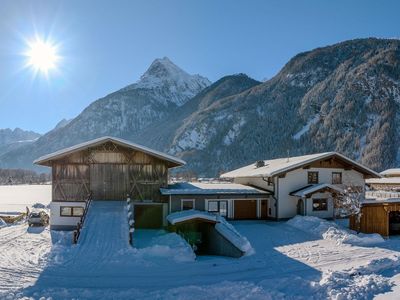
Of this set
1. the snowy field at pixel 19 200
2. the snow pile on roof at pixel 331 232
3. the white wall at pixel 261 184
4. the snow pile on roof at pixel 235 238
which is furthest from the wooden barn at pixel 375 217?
the snowy field at pixel 19 200

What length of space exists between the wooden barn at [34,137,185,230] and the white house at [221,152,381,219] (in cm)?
802

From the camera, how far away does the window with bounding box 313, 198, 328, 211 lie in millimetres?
27750

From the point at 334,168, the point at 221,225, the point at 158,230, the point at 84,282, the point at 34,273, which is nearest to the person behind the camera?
the point at 84,282

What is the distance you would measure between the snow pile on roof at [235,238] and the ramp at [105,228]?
17.8 ft

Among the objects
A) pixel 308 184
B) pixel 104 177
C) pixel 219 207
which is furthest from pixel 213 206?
pixel 104 177

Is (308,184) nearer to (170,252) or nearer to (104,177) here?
(170,252)

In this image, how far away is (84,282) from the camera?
13.4 meters

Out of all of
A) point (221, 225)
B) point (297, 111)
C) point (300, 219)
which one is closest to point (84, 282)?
point (221, 225)

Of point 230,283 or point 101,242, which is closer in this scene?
point 230,283

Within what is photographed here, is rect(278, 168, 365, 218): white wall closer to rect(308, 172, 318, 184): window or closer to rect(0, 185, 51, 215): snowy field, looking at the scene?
rect(308, 172, 318, 184): window

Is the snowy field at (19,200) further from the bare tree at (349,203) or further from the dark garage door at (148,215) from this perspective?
the bare tree at (349,203)

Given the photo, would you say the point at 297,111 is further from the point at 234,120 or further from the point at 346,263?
the point at 346,263

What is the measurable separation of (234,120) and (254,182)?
136938mm

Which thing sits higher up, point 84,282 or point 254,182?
point 254,182
